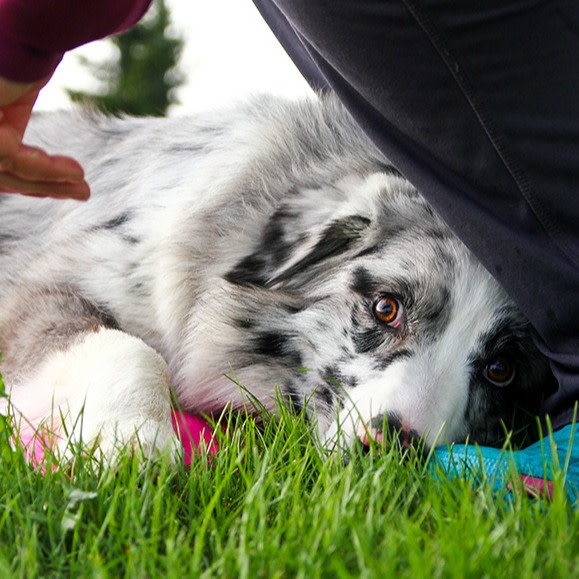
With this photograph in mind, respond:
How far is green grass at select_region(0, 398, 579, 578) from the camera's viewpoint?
1452 millimetres

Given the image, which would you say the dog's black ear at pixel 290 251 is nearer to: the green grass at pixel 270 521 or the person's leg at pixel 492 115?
the person's leg at pixel 492 115

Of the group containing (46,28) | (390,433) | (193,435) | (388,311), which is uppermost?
Result: (46,28)

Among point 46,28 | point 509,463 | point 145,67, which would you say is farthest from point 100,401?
point 145,67

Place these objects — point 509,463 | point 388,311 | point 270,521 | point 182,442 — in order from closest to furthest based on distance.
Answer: point 270,521, point 509,463, point 182,442, point 388,311

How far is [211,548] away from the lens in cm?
160

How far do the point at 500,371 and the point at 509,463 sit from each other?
0.67m

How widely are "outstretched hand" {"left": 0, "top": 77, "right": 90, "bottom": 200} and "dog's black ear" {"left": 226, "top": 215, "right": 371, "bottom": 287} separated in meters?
0.66

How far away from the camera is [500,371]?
8.36 feet

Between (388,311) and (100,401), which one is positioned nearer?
(100,401)

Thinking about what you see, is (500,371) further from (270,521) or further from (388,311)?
(270,521)

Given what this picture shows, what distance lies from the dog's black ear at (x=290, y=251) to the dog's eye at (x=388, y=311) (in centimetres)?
26

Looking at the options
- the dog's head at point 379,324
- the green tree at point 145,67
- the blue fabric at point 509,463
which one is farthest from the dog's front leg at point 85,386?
the green tree at point 145,67

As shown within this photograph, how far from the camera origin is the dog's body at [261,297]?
2.41m

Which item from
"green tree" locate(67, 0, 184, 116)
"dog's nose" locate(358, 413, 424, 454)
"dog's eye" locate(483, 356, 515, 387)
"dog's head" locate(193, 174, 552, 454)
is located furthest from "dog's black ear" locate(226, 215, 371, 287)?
"green tree" locate(67, 0, 184, 116)
